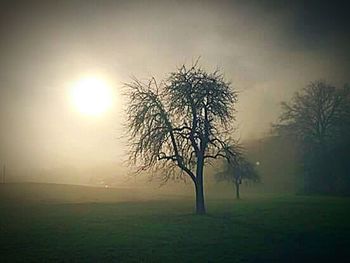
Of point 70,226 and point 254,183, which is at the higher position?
point 254,183

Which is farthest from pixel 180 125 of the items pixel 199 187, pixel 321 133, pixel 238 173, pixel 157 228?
pixel 321 133

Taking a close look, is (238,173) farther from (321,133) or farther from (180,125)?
(180,125)

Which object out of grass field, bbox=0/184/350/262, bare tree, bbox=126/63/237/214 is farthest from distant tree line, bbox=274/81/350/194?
bare tree, bbox=126/63/237/214

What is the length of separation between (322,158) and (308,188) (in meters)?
1.77

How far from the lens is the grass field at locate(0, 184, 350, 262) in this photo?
8.02 meters

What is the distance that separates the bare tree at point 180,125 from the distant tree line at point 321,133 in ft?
21.8

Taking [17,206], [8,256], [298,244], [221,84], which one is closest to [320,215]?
[298,244]

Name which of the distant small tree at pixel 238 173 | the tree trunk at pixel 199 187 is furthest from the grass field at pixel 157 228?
the distant small tree at pixel 238 173

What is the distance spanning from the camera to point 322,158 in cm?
1859

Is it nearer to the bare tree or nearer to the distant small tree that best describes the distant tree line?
the distant small tree

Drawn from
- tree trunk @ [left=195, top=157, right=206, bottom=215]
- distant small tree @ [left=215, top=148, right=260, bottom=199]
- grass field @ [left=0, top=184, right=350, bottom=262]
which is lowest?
grass field @ [left=0, top=184, right=350, bottom=262]

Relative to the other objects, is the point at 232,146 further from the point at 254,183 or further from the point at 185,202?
the point at 254,183

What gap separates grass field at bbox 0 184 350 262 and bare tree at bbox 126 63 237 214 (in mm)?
1927

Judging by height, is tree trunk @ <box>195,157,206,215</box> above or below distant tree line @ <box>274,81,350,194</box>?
below
